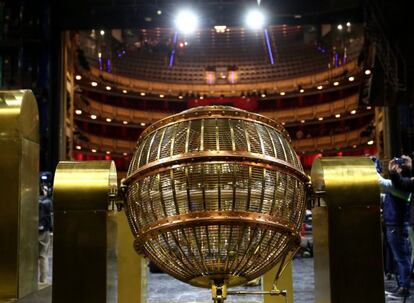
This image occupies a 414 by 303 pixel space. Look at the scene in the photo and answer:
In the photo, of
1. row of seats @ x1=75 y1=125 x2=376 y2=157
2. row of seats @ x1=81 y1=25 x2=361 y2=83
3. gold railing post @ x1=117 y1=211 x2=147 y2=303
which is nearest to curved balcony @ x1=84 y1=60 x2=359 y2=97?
row of seats @ x1=81 y1=25 x2=361 y2=83

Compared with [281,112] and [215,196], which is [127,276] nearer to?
[215,196]

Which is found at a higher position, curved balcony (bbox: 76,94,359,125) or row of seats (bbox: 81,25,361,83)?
row of seats (bbox: 81,25,361,83)

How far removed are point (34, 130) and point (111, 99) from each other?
27981 millimetres

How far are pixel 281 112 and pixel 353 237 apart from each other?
95.5ft

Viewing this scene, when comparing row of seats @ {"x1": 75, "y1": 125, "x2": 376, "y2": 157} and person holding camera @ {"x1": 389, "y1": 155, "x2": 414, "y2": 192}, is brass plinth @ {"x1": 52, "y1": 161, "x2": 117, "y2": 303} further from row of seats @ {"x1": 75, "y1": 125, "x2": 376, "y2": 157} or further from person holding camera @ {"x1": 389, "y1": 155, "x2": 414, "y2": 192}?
row of seats @ {"x1": 75, "y1": 125, "x2": 376, "y2": 157}

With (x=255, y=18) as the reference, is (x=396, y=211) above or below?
below

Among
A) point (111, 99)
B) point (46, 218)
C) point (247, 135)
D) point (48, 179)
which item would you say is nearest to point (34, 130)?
point (247, 135)

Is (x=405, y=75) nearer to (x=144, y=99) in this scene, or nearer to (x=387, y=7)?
(x=387, y=7)

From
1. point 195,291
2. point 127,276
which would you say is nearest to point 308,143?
point 195,291

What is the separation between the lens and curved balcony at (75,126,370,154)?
28.1 m

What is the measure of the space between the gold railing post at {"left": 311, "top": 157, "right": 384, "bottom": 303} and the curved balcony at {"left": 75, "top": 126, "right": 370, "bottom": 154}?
84.6 feet

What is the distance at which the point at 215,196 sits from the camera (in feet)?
5.74

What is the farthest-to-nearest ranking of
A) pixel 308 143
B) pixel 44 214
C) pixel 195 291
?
pixel 308 143, pixel 44 214, pixel 195 291

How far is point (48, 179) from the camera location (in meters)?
8.69
